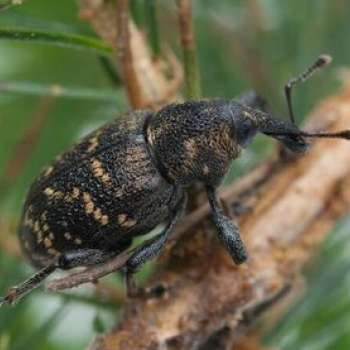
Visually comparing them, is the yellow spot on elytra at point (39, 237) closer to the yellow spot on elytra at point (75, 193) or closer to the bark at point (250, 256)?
the yellow spot on elytra at point (75, 193)

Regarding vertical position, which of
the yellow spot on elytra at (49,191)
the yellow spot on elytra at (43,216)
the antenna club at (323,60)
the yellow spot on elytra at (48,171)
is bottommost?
the yellow spot on elytra at (43,216)

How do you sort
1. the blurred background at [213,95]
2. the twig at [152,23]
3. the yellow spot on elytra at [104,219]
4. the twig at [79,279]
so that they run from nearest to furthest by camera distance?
the twig at [79,279] < the twig at [152,23] < the blurred background at [213,95] < the yellow spot on elytra at [104,219]

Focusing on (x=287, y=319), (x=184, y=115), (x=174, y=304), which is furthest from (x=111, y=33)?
(x=287, y=319)

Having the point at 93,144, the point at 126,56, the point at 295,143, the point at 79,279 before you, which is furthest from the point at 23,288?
the point at 295,143

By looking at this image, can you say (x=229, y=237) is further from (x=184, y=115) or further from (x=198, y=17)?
(x=198, y=17)

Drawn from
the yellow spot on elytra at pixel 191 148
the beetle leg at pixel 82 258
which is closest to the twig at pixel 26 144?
the beetle leg at pixel 82 258

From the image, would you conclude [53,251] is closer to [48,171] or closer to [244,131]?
[48,171]

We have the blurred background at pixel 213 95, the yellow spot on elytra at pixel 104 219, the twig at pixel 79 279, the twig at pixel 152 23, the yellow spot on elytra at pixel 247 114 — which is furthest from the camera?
the yellow spot on elytra at pixel 247 114
